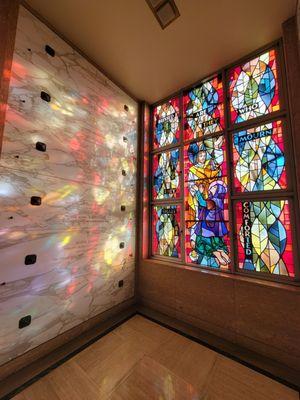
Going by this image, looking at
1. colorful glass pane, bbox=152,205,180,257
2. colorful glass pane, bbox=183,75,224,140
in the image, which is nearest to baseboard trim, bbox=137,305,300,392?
colorful glass pane, bbox=152,205,180,257

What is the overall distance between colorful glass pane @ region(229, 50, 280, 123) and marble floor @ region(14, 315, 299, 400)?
253 centimetres

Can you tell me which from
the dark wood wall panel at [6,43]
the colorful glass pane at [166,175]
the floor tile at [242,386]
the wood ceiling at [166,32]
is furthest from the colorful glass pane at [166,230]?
the dark wood wall panel at [6,43]

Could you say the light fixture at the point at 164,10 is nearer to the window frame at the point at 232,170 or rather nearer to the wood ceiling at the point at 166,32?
the wood ceiling at the point at 166,32

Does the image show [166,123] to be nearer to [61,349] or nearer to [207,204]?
[207,204]

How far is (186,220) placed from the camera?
8.48 ft

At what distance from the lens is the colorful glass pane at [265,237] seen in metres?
1.88

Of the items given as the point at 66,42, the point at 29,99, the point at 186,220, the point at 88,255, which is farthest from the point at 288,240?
the point at 66,42

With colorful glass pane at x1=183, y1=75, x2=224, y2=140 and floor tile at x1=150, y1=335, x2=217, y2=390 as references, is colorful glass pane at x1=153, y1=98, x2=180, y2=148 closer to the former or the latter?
colorful glass pane at x1=183, y1=75, x2=224, y2=140

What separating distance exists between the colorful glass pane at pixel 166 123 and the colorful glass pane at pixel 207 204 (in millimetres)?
414

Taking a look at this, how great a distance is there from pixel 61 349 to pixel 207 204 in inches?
86.0

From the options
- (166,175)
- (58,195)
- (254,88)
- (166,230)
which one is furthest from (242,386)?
(254,88)

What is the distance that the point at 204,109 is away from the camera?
8.57 ft

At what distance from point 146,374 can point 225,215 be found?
1.71 m

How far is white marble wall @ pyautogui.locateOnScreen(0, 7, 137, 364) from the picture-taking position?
160 cm
